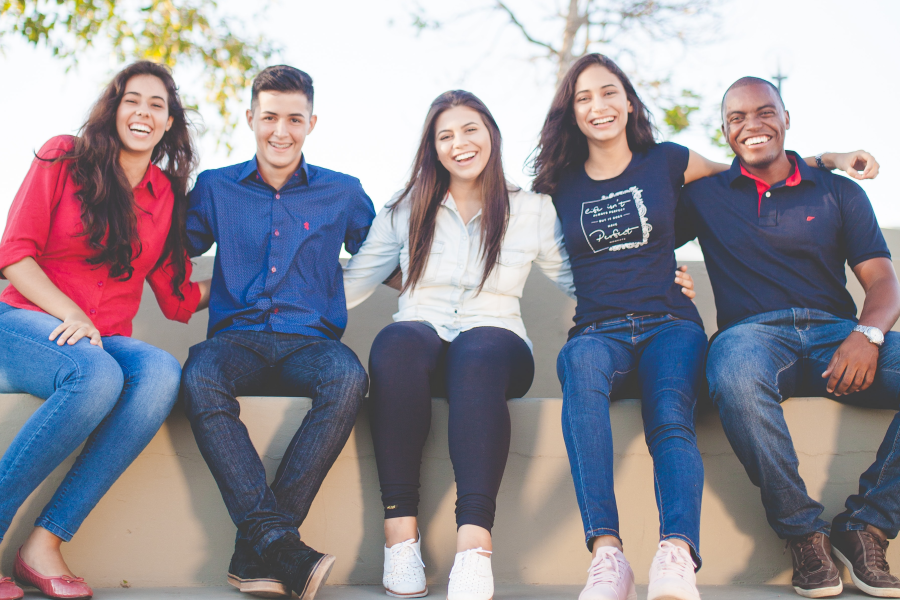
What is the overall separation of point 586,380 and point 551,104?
1216 millimetres

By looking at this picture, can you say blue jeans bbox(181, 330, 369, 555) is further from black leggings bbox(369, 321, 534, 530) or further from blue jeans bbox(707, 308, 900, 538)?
blue jeans bbox(707, 308, 900, 538)

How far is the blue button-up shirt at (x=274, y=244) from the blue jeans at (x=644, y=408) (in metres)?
0.87

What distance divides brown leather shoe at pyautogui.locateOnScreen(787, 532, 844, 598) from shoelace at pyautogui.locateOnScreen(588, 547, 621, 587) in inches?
24.0

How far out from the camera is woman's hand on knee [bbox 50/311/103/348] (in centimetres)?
202

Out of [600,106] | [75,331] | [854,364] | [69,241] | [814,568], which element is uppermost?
[600,106]

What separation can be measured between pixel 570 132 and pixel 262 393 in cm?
145

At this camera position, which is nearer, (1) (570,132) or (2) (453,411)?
(2) (453,411)

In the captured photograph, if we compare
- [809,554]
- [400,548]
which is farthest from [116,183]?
[809,554]

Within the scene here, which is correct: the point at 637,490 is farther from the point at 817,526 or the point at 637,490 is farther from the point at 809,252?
the point at 809,252

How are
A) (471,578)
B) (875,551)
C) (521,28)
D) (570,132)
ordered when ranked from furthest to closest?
(521,28) → (570,132) → (875,551) → (471,578)

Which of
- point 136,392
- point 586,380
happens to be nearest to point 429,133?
point 586,380

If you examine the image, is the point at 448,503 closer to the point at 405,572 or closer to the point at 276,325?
the point at 405,572

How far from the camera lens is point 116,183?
230cm

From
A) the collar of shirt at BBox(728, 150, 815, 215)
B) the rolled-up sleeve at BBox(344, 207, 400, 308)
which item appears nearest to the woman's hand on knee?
Answer: the rolled-up sleeve at BBox(344, 207, 400, 308)
